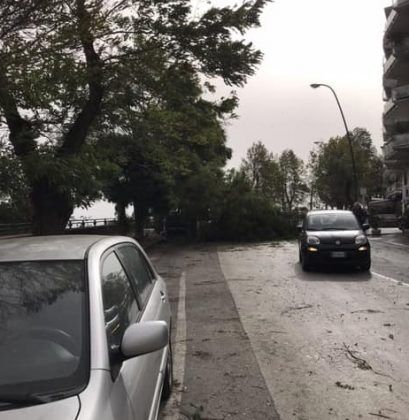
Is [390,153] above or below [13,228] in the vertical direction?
above

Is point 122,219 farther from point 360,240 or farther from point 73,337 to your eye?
point 73,337

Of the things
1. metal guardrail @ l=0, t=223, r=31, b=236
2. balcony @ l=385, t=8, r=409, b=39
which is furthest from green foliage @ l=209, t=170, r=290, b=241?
balcony @ l=385, t=8, r=409, b=39

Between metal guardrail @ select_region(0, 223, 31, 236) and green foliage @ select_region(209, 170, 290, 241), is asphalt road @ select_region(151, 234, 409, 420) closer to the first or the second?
green foliage @ select_region(209, 170, 290, 241)

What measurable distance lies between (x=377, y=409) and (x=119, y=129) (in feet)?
36.6

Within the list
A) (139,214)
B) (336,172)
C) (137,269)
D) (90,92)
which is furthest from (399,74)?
(137,269)

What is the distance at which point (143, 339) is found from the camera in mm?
2969

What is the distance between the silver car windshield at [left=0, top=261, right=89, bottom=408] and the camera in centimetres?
258

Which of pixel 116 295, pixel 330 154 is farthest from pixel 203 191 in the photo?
pixel 330 154

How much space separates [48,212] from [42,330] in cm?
1092

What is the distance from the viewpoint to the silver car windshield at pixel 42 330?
2.58 meters

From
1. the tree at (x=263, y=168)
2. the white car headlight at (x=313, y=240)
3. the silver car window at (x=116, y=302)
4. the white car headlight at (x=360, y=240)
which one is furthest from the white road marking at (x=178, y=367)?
the tree at (x=263, y=168)

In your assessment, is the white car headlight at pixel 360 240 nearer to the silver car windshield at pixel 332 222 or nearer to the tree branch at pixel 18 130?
the silver car windshield at pixel 332 222

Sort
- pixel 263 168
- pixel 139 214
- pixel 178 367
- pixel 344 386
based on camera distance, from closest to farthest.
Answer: pixel 344 386
pixel 178 367
pixel 139 214
pixel 263 168

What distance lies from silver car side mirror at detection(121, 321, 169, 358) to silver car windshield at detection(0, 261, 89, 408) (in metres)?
0.20
